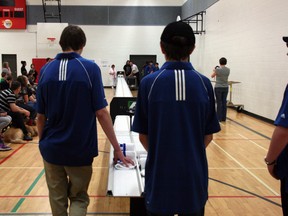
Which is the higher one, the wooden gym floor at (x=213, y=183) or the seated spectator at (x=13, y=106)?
the seated spectator at (x=13, y=106)

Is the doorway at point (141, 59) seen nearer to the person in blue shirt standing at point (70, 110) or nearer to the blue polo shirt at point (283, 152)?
the person in blue shirt standing at point (70, 110)

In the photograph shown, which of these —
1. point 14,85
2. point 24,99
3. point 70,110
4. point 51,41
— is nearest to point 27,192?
point 70,110

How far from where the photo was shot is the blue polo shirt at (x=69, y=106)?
200 cm

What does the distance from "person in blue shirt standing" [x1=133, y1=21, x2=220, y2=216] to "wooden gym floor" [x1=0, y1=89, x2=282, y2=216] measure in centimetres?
190

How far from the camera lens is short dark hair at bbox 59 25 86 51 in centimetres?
205

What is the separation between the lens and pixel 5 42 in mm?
18250

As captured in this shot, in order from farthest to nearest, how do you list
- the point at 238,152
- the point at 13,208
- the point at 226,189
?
the point at 238,152
the point at 226,189
the point at 13,208

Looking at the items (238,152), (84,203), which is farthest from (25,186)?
(238,152)

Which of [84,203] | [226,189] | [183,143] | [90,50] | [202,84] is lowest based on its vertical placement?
[226,189]

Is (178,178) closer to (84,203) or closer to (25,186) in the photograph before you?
(84,203)

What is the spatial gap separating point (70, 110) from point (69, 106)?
3 cm

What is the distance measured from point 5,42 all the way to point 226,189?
56.6 feet

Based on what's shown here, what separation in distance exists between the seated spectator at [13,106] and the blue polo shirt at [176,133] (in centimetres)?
461

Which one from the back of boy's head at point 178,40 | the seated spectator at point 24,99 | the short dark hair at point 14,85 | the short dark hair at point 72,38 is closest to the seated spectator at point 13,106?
the short dark hair at point 14,85
